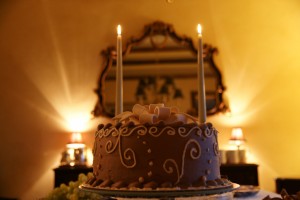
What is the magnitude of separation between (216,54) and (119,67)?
10.4ft

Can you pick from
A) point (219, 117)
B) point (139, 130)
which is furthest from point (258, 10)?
point (139, 130)

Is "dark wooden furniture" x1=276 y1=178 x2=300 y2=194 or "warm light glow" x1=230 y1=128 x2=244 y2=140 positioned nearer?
"dark wooden furniture" x1=276 y1=178 x2=300 y2=194

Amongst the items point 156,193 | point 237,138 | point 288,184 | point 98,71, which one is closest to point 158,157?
point 156,193

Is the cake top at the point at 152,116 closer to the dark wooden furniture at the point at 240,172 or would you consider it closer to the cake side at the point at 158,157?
the cake side at the point at 158,157

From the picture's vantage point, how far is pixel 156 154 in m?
1.35

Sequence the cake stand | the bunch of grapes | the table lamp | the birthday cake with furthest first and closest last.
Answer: the table lamp, the bunch of grapes, the birthday cake, the cake stand

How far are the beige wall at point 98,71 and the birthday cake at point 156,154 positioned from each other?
3.07 metres

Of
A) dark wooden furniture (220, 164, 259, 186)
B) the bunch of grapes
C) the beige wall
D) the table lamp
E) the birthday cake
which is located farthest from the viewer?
the beige wall

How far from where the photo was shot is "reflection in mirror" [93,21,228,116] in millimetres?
4453

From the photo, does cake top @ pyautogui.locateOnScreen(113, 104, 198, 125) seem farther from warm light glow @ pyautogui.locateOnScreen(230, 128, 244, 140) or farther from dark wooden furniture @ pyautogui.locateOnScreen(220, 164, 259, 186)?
warm light glow @ pyautogui.locateOnScreen(230, 128, 244, 140)

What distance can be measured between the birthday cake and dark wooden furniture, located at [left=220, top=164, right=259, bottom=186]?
264cm

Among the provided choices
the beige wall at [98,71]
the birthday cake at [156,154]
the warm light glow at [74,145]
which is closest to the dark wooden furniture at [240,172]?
the beige wall at [98,71]

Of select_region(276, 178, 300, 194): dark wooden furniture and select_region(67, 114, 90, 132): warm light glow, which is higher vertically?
select_region(67, 114, 90, 132): warm light glow

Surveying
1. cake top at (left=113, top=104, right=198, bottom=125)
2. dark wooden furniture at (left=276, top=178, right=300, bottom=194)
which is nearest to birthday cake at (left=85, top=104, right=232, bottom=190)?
cake top at (left=113, top=104, right=198, bottom=125)
